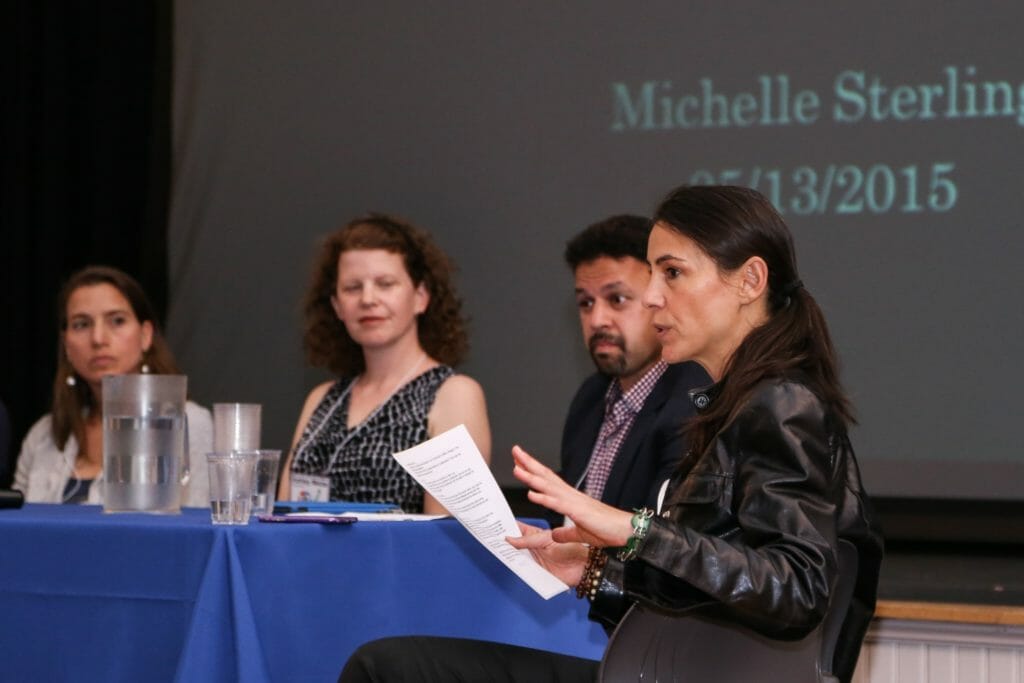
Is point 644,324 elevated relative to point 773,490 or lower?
elevated

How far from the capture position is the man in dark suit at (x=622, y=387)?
8.65ft

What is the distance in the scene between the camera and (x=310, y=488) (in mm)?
2861

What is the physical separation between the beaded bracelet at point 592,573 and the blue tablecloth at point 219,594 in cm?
35

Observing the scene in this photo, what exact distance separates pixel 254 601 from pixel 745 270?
3.00 ft

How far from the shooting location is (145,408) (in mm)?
2332

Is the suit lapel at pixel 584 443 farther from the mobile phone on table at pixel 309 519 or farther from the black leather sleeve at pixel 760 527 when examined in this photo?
the black leather sleeve at pixel 760 527

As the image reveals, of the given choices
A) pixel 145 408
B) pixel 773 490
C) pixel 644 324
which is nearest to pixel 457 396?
pixel 644 324

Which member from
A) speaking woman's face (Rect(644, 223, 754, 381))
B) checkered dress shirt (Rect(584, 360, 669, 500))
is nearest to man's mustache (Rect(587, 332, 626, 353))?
checkered dress shirt (Rect(584, 360, 669, 500))

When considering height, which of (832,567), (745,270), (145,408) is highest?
(745,270)

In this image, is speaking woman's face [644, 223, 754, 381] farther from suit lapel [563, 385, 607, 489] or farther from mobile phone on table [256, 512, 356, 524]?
suit lapel [563, 385, 607, 489]

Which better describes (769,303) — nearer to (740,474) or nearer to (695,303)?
(695,303)

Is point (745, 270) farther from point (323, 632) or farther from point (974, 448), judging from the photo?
point (974, 448)

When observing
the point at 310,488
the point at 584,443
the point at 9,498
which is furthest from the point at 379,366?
the point at 9,498

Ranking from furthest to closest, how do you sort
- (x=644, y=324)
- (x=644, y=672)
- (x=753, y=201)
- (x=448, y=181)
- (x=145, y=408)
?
1. (x=448, y=181)
2. (x=644, y=324)
3. (x=145, y=408)
4. (x=753, y=201)
5. (x=644, y=672)
